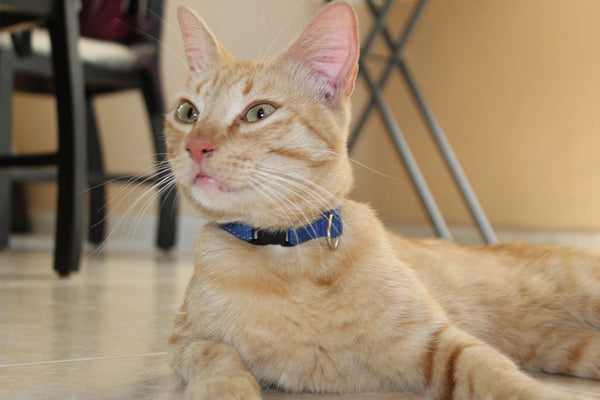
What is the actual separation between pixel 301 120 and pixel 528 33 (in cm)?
243

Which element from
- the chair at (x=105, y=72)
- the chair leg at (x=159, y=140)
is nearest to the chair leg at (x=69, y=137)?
the chair at (x=105, y=72)

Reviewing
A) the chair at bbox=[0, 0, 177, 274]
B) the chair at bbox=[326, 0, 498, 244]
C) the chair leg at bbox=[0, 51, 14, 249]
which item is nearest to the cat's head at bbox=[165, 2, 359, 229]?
the chair at bbox=[0, 0, 177, 274]

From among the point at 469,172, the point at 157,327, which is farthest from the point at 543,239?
the point at 157,327

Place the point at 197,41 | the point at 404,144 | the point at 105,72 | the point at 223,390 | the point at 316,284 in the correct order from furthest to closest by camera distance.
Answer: the point at 404,144 < the point at 105,72 < the point at 197,41 < the point at 316,284 < the point at 223,390

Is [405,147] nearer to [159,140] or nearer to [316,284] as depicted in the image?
[159,140]

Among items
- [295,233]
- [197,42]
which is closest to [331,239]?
[295,233]

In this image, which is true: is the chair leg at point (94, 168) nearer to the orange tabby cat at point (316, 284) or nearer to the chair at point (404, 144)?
the chair at point (404, 144)

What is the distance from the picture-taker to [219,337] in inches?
36.2

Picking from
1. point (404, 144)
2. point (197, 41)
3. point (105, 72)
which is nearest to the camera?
point (197, 41)

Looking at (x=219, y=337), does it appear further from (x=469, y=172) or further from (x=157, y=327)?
(x=469, y=172)

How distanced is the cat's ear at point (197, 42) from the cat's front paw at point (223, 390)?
59 centimetres

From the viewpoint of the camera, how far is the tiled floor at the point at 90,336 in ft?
2.94

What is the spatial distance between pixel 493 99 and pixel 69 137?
200cm

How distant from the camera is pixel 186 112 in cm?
108
